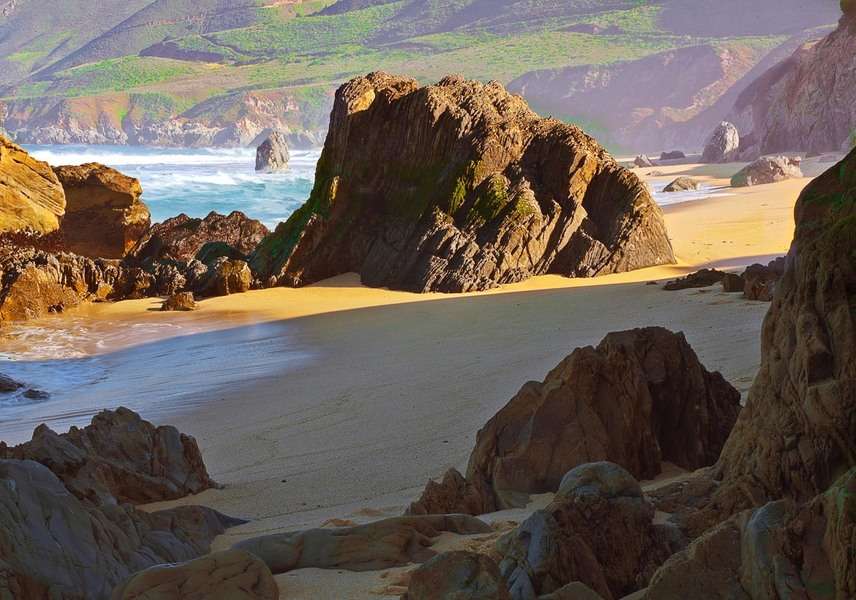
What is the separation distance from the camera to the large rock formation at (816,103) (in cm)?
4109

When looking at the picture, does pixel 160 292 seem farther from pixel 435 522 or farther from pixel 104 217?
pixel 435 522

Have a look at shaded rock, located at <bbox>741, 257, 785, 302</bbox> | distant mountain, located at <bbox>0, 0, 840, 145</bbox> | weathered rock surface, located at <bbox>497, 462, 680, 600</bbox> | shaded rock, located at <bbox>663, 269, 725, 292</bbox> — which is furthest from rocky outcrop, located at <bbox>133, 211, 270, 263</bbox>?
distant mountain, located at <bbox>0, 0, 840, 145</bbox>

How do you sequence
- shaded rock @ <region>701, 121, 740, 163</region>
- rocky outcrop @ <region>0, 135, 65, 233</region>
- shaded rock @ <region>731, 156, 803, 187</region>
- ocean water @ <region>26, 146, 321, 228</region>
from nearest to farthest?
rocky outcrop @ <region>0, 135, 65, 233</region> < shaded rock @ <region>731, 156, 803, 187</region> < ocean water @ <region>26, 146, 321, 228</region> < shaded rock @ <region>701, 121, 740, 163</region>

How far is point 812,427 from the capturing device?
3549mm

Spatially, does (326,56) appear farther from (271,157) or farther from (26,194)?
(26,194)

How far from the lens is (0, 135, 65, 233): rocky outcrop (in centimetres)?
1786

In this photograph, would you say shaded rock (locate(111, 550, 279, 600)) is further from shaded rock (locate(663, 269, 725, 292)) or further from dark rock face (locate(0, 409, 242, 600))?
shaded rock (locate(663, 269, 725, 292))

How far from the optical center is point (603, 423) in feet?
16.5

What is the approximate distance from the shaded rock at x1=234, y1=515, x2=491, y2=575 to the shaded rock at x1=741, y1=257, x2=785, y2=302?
19.0 ft

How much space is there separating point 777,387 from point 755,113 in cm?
4974

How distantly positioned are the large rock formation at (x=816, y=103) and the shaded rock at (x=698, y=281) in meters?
29.7

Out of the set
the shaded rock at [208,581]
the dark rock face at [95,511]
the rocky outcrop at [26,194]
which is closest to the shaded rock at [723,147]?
the rocky outcrop at [26,194]

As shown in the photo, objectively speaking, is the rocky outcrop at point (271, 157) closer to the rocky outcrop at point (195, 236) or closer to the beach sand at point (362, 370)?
the rocky outcrop at point (195, 236)

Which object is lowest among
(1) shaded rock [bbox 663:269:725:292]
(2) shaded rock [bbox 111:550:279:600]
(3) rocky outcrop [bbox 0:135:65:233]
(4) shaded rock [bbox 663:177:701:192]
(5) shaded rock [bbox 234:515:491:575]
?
(4) shaded rock [bbox 663:177:701:192]
